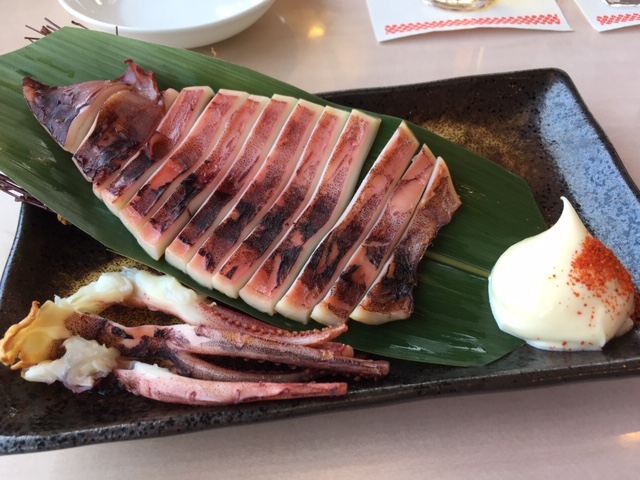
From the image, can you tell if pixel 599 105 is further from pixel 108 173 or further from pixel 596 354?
pixel 108 173

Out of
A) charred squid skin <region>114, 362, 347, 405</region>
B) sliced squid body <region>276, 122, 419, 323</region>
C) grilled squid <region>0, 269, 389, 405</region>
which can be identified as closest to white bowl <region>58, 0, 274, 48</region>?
sliced squid body <region>276, 122, 419, 323</region>

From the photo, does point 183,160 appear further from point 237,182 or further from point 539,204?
point 539,204

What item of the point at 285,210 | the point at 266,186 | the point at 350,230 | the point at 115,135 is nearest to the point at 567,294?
the point at 350,230

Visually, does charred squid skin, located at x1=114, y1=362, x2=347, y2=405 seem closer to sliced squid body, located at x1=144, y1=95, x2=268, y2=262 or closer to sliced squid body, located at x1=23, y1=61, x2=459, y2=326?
sliced squid body, located at x1=23, y1=61, x2=459, y2=326

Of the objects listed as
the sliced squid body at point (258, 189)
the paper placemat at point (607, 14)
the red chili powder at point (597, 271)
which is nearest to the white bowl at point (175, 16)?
the sliced squid body at point (258, 189)

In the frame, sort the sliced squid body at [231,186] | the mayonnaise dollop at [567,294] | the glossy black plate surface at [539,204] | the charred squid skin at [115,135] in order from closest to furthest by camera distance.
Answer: the glossy black plate surface at [539,204]
the mayonnaise dollop at [567,294]
the sliced squid body at [231,186]
the charred squid skin at [115,135]

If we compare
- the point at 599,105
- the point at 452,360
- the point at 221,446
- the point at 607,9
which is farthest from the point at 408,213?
the point at 607,9

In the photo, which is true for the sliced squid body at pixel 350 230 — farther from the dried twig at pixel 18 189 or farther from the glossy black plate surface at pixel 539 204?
the dried twig at pixel 18 189
